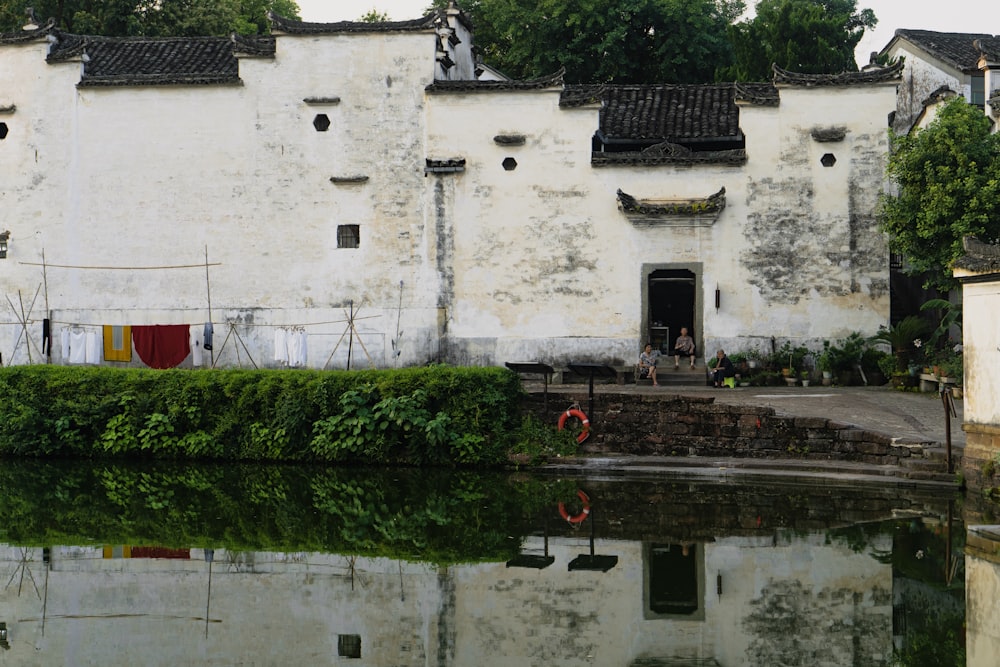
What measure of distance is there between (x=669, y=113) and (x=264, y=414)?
9933mm

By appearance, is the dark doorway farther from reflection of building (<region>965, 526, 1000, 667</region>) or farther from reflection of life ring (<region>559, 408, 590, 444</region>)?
reflection of building (<region>965, 526, 1000, 667</region>)

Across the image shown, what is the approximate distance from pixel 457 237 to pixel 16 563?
1239 cm

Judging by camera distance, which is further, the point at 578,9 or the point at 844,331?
the point at 578,9

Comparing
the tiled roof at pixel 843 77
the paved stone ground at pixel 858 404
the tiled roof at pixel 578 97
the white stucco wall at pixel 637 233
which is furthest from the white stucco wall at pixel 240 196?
the tiled roof at pixel 843 77

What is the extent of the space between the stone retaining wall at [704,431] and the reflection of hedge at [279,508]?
1.69 meters

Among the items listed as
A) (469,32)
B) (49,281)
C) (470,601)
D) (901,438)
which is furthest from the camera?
(469,32)

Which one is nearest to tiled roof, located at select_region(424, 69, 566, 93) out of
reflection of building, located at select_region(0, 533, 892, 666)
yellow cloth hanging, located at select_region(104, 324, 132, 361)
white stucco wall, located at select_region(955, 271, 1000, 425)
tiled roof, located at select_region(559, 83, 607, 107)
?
tiled roof, located at select_region(559, 83, 607, 107)

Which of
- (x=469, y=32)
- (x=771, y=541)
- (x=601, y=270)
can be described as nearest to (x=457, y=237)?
(x=601, y=270)

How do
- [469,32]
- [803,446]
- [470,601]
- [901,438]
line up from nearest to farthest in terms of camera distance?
[470,601], [901,438], [803,446], [469,32]

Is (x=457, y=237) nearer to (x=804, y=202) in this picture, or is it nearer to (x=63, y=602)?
(x=804, y=202)

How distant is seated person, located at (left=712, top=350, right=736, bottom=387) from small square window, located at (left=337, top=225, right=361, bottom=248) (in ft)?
22.8

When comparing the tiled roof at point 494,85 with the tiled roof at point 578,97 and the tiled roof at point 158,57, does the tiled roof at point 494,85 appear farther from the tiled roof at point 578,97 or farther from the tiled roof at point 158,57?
the tiled roof at point 158,57

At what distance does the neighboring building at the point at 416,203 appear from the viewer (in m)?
21.9

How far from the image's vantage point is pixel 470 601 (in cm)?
1027
